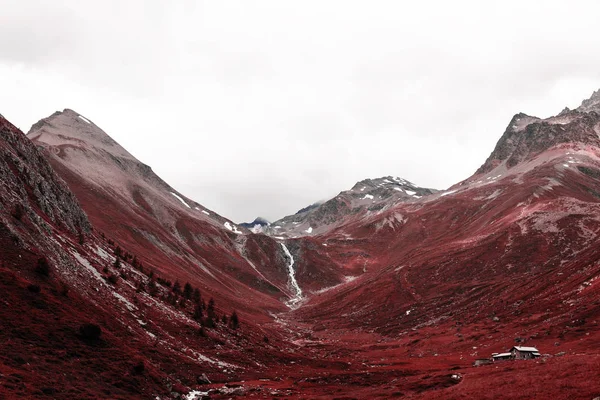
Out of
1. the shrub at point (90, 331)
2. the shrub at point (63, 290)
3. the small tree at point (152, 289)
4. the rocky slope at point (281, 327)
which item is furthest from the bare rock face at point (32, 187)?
the shrub at point (90, 331)

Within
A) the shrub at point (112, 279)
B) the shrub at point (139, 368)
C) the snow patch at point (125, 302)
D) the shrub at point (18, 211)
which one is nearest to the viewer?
the shrub at point (139, 368)

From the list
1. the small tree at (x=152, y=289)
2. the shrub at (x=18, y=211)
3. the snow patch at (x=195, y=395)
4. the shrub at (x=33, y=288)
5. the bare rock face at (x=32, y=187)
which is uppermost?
the bare rock face at (x=32, y=187)

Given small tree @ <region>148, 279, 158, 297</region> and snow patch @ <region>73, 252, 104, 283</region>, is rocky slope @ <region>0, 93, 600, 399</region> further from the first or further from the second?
snow patch @ <region>73, 252, 104, 283</region>

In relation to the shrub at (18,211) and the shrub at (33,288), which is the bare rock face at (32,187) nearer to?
the shrub at (18,211)

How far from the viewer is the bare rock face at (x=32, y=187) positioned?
55081 millimetres

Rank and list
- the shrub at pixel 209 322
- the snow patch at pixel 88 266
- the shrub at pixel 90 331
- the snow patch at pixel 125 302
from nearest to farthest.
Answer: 1. the shrub at pixel 90 331
2. the snow patch at pixel 125 302
3. the snow patch at pixel 88 266
4. the shrub at pixel 209 322

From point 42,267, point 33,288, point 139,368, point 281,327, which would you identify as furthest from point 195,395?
point 281,327

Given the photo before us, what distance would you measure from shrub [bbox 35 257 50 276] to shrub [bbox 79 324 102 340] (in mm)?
10250

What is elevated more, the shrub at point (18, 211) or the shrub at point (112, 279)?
the shrub at point (18, 211)

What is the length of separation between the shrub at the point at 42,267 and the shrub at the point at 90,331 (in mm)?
10250

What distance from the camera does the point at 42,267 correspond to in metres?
43.4

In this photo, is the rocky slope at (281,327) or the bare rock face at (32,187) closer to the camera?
the rocky slope at (281,327)

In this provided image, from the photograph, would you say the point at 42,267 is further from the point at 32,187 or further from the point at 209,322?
the point at 209,322

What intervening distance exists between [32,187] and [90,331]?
140ft
